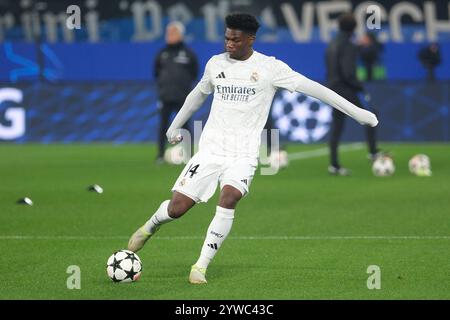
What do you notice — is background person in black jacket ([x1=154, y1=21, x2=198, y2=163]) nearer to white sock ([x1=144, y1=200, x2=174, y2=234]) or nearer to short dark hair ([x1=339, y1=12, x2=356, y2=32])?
short dark hair ([x1=339, y1=12, x2=356, y2=32])

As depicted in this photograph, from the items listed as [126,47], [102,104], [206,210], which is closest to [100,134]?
[102,104]

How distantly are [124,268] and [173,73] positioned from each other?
39.3ft

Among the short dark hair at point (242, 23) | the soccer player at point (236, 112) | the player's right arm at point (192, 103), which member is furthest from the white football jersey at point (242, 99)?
the short dark hair at point (242, 23)

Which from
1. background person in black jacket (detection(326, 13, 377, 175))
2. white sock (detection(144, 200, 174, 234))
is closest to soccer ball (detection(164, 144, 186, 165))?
background person in black jacket (detection(326, 13, 377, 175))

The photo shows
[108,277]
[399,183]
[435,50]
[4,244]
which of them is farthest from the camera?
[435,50]

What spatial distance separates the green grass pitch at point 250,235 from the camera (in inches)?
356

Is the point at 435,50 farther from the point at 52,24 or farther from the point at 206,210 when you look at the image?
the point at 206,210

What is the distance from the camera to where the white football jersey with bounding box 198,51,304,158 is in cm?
962

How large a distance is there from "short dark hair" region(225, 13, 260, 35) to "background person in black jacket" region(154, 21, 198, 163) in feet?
36.8

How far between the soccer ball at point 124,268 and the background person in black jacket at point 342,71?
9.58 meters

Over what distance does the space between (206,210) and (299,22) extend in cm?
1639

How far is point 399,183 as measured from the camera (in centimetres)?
1778

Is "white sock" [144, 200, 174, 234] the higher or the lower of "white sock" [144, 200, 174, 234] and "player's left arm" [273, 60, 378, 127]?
the lower

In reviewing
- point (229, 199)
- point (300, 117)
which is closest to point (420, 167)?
point (300, 117)
